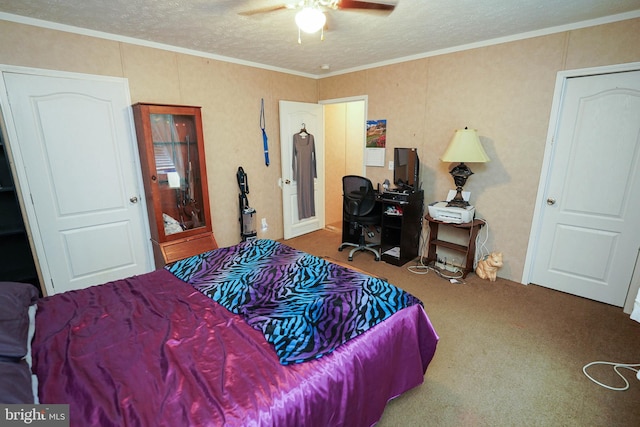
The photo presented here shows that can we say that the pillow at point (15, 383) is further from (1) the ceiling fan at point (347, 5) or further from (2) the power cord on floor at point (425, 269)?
(2) the power cord on floor at point (425, 269)

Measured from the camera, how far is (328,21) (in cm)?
242

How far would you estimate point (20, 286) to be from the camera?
158cm

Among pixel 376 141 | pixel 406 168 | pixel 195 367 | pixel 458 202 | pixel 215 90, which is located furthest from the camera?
pixel 376 141

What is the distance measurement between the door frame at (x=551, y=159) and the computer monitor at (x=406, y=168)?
1210mm

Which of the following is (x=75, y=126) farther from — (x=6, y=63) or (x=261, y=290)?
(x=261, y=290)

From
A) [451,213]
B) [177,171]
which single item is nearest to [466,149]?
[451,213]

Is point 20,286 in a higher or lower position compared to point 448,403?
higher

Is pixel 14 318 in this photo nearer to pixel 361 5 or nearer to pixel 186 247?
pixel 186 247

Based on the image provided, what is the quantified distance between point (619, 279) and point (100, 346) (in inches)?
154

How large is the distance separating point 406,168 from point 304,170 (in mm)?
1595

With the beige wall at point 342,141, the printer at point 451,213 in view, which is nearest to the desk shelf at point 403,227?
the printer at point 451,213

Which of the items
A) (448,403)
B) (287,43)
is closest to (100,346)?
(448,403)

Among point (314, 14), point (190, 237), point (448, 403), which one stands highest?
point (314, 14)

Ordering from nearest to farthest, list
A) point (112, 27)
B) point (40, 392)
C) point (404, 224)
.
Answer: point (40, 392) → point (112, 27) → point (404, 224)
